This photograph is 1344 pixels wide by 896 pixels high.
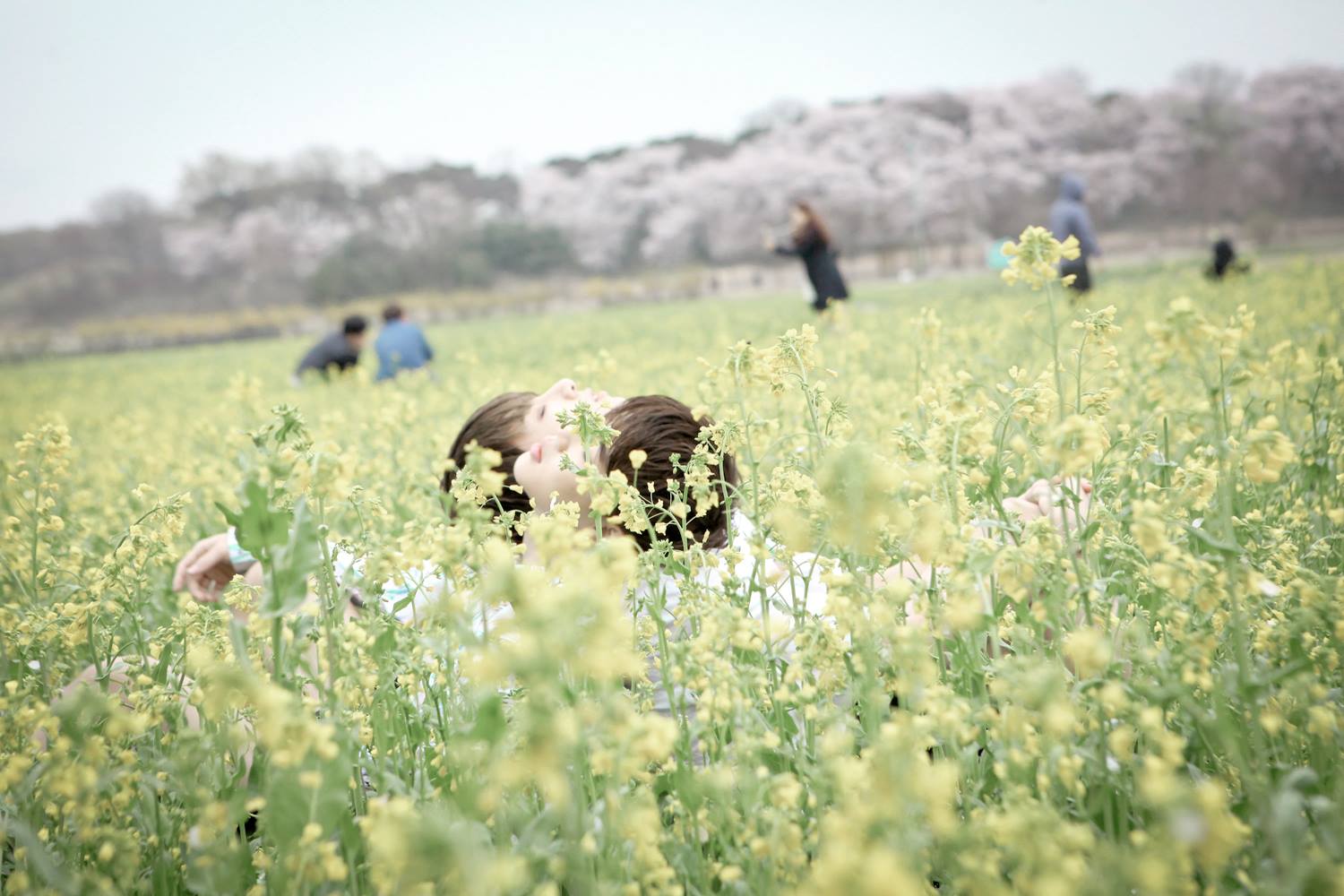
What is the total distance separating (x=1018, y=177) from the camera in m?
58.8

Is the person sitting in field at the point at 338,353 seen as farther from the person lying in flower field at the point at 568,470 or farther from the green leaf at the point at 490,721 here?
the green leaf at the point at 490,721

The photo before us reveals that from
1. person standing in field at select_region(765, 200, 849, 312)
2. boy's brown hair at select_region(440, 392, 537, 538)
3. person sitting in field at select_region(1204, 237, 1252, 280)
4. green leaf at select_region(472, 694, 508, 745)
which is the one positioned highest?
person standing in field at select_region(765, 200, 849, 312)

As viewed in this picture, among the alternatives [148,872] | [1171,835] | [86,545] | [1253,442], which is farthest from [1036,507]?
[86,545]

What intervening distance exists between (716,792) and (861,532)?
521 millimetres

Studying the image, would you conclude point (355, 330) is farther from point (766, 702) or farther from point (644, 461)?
point (766, 702)

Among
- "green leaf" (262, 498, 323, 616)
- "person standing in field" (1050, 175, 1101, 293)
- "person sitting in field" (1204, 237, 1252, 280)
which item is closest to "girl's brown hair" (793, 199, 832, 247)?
"person standing in field" (1050, 175, 1101, 293)

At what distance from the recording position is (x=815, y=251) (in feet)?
44.6

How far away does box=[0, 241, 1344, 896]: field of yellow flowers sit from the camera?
1.21 metres

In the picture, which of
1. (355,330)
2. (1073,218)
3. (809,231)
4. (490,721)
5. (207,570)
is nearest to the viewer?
(490,721)

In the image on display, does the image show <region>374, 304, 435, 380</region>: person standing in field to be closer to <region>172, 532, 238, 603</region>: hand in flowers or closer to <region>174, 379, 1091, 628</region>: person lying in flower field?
<region>172, 532, 238, 603</region>: hand in flowers

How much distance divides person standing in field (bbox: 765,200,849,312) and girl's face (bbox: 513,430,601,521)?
1059 cm

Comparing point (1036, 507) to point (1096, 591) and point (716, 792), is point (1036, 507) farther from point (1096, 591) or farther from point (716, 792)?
point (716, 792)

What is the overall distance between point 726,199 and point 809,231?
5625 centimetres

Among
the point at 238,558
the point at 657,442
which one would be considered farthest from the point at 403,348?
the point at 657,442
